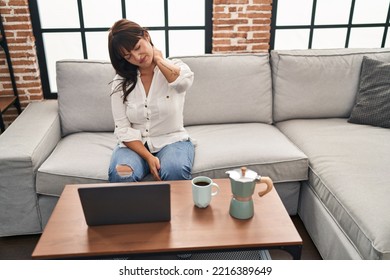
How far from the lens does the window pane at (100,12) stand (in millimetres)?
2594

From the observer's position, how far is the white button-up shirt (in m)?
1.82

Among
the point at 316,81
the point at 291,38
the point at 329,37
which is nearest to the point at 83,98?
the point at 316,81

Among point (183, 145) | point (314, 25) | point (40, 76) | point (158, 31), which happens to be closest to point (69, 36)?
point (40, 76)

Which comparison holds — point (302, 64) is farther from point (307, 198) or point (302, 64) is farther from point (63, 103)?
point (63, 103)

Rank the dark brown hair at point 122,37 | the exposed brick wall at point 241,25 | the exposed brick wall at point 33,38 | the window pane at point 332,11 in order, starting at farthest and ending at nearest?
the window pane at point 332,11, the exposed brick wall at point 241,25, the exposed brick wall at point 33,38, the dark brown hair at point 122,37

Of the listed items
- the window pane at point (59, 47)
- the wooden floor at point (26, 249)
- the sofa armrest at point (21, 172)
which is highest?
the window pane at point (59, 47)

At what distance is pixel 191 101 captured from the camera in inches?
90.1

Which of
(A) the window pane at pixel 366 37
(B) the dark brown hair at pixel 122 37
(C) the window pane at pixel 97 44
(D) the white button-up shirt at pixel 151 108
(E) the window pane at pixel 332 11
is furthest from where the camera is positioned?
(A) the window pane at pixel 366 37

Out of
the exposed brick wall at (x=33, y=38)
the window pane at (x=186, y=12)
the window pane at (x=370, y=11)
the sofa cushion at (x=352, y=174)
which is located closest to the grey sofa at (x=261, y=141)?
the sofa cushion at (x=352, y=174)

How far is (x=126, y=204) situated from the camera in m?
1.23

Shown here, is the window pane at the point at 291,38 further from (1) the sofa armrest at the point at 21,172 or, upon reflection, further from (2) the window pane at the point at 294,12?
(1) the sofa armrest at the point at 21,172

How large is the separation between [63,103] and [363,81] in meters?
1.92

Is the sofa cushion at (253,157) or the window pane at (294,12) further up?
the window pane at (294,12)

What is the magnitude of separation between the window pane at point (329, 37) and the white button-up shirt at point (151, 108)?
154cm
